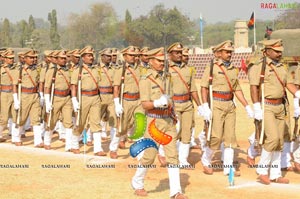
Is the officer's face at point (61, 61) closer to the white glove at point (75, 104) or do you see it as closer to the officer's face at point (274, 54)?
the white glove at point (75, 104)

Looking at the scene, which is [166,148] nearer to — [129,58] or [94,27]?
[129,58]

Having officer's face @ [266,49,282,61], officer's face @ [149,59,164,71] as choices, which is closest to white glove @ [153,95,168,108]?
officer's face @ [149,59,164,71]

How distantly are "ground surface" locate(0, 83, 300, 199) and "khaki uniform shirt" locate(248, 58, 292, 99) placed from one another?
1.56 meters

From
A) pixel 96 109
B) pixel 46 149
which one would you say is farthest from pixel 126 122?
pixel 46 149

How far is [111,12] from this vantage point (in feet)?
342

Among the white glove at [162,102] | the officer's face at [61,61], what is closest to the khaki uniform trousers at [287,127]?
the white glove at [162,102]

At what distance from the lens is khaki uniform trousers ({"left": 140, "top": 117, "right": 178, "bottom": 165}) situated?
A: 9242mm

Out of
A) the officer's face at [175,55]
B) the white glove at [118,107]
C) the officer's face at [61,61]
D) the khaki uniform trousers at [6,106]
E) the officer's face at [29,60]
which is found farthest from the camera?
the khaki uniform trousers at [6,106]

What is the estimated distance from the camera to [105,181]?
10.7 meters

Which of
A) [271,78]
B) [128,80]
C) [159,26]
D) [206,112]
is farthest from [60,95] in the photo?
[159,26]

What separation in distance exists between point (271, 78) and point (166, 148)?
239 cm

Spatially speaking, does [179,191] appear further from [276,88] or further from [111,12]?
[111,12]

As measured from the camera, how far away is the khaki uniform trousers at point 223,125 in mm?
11062

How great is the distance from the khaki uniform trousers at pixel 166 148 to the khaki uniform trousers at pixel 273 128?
6.13 feet
